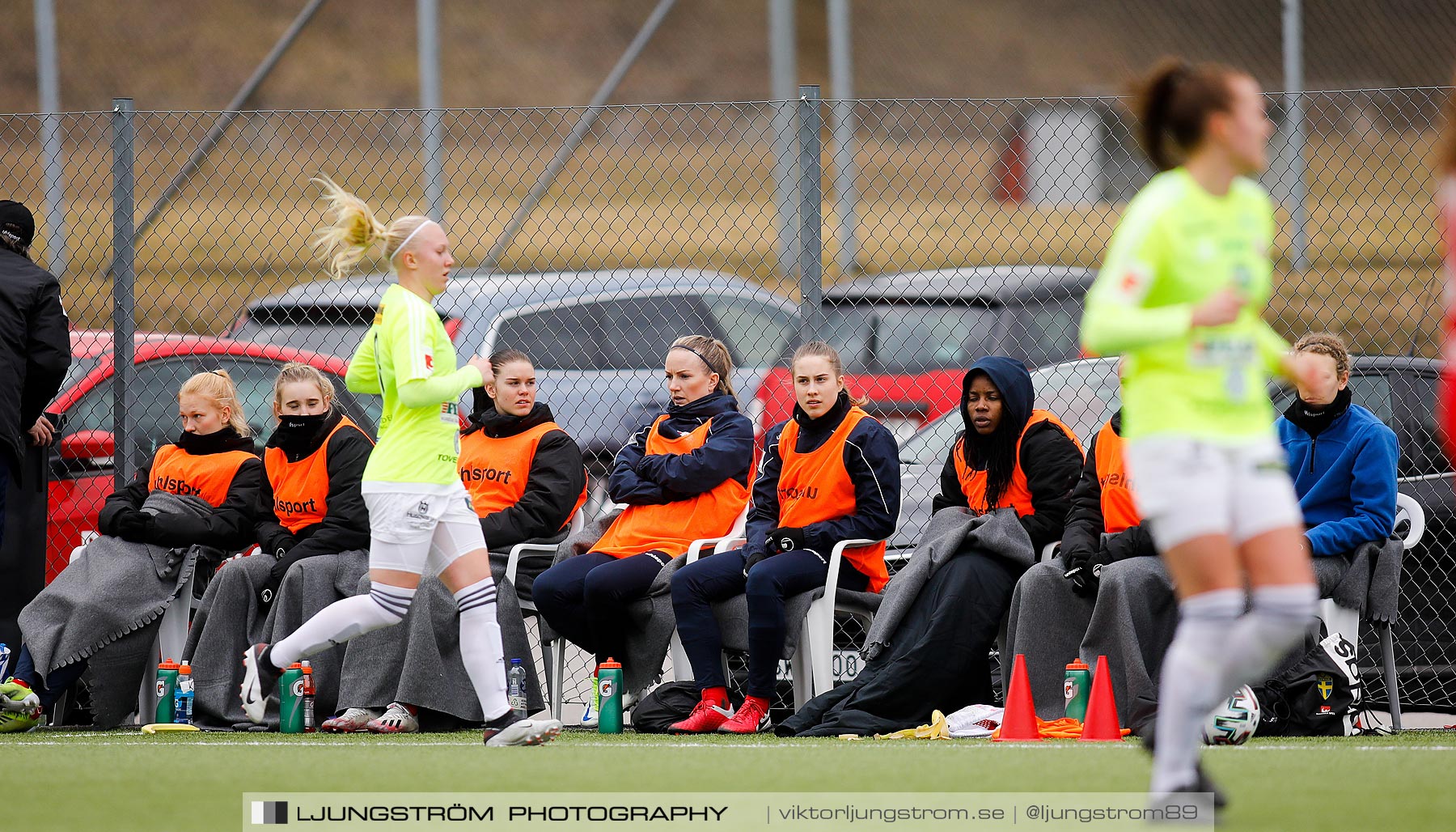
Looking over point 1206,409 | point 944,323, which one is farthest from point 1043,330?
point 1206,409

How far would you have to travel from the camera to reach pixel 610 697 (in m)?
6.99

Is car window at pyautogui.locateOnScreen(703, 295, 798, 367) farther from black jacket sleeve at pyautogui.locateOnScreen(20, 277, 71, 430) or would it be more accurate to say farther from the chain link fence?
black jacket sleeve at pyautogui.locateOnScreen(20, 277, 71, 430)

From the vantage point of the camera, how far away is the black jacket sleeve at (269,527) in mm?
7430

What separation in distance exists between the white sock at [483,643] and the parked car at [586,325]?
138 inches

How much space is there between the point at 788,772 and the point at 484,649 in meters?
1.41

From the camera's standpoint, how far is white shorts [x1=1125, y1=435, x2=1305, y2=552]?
4051mm

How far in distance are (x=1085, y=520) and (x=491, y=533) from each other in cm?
237

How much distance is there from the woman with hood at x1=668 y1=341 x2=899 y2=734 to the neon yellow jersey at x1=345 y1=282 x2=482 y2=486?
1323 millimetres

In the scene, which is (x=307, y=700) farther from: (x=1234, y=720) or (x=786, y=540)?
(x=1234, y=720)

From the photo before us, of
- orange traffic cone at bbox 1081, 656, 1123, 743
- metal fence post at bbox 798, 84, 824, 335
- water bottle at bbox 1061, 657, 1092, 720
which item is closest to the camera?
orange traffic cone at bbox 1081, 656, 1123, 743

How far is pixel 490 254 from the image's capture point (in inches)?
413

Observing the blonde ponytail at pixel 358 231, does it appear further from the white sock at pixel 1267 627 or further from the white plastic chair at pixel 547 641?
the white sock at pixel 1267 627

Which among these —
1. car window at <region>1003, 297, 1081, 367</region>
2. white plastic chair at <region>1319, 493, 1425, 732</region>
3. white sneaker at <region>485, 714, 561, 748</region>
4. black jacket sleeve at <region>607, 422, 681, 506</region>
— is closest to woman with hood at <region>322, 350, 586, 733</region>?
black jacket sleeve at <region>607, 422, 681, 506</region>

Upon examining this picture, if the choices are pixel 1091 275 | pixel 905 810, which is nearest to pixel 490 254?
pixel 1091 275
